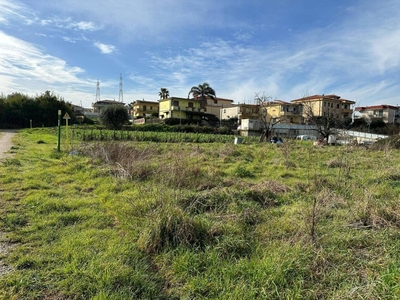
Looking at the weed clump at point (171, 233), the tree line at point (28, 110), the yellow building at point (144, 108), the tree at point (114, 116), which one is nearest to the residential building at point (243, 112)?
the yellow building at point (144, 108)

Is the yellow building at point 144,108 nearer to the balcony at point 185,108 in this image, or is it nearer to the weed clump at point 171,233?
the balcony at point 185,108

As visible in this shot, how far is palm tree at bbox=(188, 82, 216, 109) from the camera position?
6319cm

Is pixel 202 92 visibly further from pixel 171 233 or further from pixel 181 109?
pixel 171 233

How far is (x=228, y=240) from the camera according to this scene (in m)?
3.62

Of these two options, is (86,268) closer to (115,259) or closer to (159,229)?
(115,259)

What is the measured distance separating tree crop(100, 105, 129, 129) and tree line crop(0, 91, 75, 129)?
14.6 m

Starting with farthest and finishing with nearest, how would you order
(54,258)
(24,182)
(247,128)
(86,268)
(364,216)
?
1. (247,128)
2. (24,182)
3. (364,216)
4. (54,258)
5. (86,268)

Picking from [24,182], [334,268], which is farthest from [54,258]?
[24,182]

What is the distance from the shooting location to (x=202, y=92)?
6359 centimetres

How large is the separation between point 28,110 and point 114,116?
18.4 metres

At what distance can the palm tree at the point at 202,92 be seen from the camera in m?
63.2

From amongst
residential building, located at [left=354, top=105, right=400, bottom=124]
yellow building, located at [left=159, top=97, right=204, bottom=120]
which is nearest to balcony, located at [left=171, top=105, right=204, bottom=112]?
yellow building, located at [left=159, top=97, right=204, bottom=120]

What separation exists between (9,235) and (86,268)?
1.68 meters

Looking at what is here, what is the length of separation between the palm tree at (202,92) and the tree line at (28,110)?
28969mm
